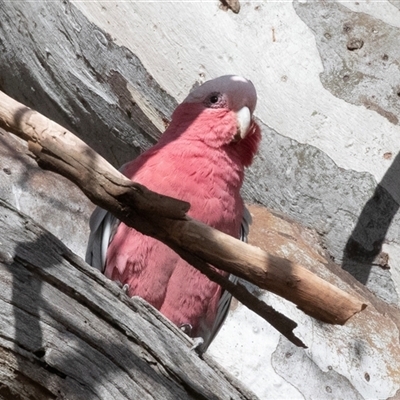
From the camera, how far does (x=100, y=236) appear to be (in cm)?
278

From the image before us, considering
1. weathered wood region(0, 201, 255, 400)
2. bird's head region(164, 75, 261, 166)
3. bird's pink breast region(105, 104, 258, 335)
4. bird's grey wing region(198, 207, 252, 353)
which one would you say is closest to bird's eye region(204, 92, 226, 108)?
bird's head region(164, 75, 261, 166)

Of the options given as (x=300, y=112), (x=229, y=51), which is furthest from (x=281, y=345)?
(x=229, y=51)

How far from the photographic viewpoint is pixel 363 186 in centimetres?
301

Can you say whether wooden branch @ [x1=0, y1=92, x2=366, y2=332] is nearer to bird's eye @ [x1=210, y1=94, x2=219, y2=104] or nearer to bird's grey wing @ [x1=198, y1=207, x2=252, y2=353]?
bird's grey wing @ [x1=198, y1=207, x2=252, y2=353]

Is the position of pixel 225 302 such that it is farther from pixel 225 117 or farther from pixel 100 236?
pixel 225 117

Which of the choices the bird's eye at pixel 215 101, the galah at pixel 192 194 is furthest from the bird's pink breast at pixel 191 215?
the bird's eye at pixel 215 101

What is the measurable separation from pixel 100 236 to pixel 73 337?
1.02m

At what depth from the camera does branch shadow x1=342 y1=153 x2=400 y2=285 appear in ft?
9.84

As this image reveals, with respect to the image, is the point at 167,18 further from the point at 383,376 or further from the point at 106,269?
the point at 383,376

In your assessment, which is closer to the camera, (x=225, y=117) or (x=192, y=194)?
(x=192, y=194)

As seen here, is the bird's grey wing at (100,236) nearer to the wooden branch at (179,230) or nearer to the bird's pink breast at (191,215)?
the bird's pink breast at (191,215)

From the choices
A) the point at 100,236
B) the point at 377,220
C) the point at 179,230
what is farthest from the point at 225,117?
the point at 179,230

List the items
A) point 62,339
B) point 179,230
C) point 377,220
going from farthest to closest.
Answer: point 377,220, point 62,339, point 179,230

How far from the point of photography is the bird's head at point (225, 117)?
9.23ft
